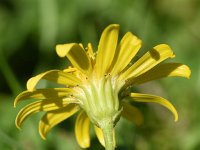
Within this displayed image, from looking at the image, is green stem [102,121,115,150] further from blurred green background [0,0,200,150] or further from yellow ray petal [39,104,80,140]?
blurred green background [0,0,200,150]

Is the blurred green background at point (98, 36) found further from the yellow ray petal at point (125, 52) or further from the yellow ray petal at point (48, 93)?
the yellow ray petal at point (125, 52)

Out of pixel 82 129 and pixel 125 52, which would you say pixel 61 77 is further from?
pixel 82 129

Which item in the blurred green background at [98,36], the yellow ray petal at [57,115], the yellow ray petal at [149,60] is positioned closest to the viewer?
the yellow ray petal at [149,60]

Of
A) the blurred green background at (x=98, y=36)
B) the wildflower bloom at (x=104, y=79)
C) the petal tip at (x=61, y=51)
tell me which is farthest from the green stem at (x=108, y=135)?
the blurred green background at (x=98, y=36)

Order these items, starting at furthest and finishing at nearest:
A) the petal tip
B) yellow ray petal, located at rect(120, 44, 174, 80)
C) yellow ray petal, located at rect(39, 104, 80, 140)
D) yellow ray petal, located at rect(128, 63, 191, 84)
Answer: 1. yellow ray petal, located at rect(39, 104, 80, 140)
2. yellow ray petal, located at rect(128, 63, 191, 84)
3. yellow ray petal, located at rect(120, 44, 174, 80)
4. the petal tip

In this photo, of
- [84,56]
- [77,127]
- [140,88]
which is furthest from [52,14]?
[84,56]

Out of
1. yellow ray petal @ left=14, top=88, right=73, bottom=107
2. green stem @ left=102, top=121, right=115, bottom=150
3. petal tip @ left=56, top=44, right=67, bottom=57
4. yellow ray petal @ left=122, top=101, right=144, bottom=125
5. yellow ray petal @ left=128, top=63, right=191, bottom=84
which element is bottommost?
yellow ray petal @ left=122, top=101, right=144, bottom=125

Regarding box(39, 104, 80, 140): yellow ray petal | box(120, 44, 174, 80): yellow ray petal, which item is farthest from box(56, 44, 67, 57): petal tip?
box(39, 104, 80, 140): yellow ray petal
